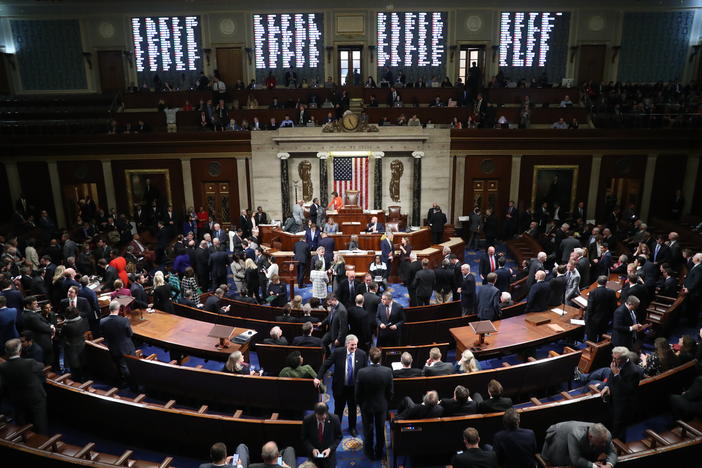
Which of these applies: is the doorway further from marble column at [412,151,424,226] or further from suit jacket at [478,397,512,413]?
suit jacket at [478,397,512,413]

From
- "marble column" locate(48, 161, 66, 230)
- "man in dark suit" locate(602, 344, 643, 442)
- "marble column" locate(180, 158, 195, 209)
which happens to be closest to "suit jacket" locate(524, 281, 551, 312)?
"man in dark suit" locate(602, 344, 643, 442)

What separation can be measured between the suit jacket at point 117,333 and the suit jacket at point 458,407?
14.8 ft

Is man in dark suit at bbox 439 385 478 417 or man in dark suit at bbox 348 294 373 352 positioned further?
man in dark suit at bbox 348 294 373 352

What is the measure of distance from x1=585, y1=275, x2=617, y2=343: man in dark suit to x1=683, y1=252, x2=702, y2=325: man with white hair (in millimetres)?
2372

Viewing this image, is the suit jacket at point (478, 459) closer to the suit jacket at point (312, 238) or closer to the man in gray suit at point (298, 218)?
the suit jacket at point (312, 238)

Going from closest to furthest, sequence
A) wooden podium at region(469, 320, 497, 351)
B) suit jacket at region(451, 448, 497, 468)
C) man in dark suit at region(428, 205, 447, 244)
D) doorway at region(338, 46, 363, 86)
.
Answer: suit jacket at region(451, 448, 497, 468), wooden podium at region(469, 320, 497, 351), man in dark suit at region(428, 205, 447, 244), doorway at region(338, 46, 363, 86)

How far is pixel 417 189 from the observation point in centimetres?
1734

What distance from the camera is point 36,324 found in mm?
7008

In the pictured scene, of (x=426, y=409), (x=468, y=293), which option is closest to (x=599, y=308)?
(x=468, y=293)

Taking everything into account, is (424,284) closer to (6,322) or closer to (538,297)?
(538,297)

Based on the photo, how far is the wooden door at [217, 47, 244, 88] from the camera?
20.4m

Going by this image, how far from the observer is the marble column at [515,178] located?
17344 millimetres

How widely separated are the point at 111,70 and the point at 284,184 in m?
9.73

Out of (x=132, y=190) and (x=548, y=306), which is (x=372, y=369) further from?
(x=132, y=190)
